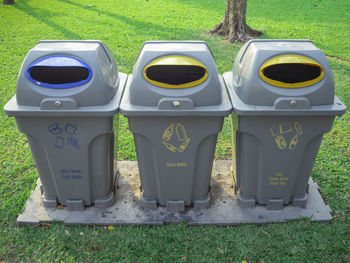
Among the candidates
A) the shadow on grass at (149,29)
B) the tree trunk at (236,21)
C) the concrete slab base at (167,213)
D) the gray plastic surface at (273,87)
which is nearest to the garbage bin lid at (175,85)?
the gray plastic surface at (273,87)

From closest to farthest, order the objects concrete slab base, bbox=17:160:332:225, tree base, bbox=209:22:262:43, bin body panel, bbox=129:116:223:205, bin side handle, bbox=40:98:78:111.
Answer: bin side handle, bbox=40:98:78:111, bin body panel, bbox=129:116:223:205, concrete slab base, bbox=17:160:332:225, tree base, bbox=209:22:262:43

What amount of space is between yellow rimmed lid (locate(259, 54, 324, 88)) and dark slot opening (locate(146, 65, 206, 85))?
0.54 metres

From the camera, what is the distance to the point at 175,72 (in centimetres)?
278

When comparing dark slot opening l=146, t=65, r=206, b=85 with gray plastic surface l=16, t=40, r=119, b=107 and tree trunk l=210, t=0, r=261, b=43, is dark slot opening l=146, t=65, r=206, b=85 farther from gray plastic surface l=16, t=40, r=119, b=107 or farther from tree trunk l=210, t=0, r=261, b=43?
tree trunk l=210, t=0, r=261, b=43

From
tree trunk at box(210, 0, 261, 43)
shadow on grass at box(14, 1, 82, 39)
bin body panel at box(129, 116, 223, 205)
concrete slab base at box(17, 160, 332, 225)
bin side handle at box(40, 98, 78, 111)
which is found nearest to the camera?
bin side handle at box(40, 98, 78, 111)

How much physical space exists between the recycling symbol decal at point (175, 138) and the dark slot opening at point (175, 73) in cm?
38

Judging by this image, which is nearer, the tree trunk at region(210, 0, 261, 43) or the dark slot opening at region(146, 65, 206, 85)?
the dark slot opening at region(146, 65, 206, 85)

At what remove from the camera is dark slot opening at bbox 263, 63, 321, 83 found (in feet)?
9.16

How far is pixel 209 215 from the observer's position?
10.8 feet

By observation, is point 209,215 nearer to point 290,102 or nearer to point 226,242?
point 226,242

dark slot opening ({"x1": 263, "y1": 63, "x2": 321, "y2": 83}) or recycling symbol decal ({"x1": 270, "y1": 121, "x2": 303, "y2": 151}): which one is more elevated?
dark slot opening ({"x1": 263, "y1": 63, "x2": 321, "y2": 83})

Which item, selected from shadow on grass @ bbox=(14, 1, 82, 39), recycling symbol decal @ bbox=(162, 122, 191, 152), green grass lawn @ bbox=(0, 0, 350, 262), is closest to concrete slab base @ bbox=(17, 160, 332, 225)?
green grass lawn @ bbox=(0, 0, 350, 262)

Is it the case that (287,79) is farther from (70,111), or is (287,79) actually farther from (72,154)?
(72,154)

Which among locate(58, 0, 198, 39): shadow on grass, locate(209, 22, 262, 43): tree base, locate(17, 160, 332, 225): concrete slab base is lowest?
locate(58, 0, 198, 39): shadow on grass
